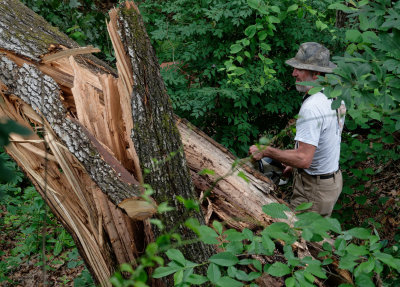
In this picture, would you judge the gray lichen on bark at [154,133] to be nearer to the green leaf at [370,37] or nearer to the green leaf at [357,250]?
the green leaf at [357,250]

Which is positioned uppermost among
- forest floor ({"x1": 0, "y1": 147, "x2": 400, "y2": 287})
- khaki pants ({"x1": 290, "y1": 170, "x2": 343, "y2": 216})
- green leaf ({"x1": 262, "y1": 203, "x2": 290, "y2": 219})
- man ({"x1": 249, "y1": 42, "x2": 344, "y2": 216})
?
green leaf ({"x1": 262, "y1": 203, "x2": 290, "y2": 219})

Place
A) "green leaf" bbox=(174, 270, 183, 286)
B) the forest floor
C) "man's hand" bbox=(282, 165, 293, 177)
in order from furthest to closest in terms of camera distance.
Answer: the forest floor
"man's hand" bbox=(282, 165, 293, 177)
"green leaf" bbox=(174, 270, 183, 286)

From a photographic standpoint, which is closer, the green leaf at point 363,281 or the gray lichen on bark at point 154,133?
A: the green leaf at point 363,281

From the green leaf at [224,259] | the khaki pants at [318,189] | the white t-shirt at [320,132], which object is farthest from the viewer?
the khaki pants at [318,189]

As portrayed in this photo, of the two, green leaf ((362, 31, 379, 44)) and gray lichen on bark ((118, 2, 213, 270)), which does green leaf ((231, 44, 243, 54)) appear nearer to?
gray lichen on bark ((118, 2, 213, 270))

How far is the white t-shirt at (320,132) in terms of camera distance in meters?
3.24

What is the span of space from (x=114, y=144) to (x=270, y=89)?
6.16ft

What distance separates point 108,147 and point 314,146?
1718 mm

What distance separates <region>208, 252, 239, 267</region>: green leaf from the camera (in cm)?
182

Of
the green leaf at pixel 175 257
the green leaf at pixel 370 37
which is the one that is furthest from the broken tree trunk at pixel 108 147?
the green leaf at pixel 370 37

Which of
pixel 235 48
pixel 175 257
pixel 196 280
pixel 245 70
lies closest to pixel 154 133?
pixel 175 257

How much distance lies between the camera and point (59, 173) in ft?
9.55

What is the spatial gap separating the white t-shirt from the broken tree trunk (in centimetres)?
54

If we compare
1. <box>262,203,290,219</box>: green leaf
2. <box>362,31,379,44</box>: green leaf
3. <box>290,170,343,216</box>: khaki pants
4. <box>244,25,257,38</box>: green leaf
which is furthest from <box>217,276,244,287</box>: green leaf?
<box>244,25,257,38</box>: green leaf
